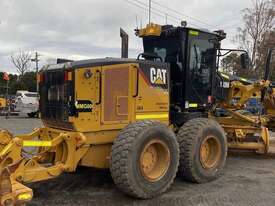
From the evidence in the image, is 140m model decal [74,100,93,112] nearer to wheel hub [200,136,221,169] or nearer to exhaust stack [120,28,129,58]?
exhaust stack [120,28,129,58]

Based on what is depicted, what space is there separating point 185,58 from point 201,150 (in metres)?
1.70

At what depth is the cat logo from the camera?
6.98 m

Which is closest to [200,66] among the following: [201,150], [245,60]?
[245,60]

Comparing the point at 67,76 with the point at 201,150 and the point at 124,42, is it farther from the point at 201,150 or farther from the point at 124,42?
the point at 201,150

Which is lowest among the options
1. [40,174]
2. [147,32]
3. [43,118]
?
[40,174]

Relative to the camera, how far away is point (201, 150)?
7441 millimetres

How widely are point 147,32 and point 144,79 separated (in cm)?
173

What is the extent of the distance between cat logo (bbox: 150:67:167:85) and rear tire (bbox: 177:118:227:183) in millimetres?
868

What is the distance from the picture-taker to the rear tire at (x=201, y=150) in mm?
7137

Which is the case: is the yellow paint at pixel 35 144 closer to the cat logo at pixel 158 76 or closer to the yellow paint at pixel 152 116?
the yellow paint at pixel 152 116

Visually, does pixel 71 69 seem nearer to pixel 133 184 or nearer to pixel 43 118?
pixel 43 118

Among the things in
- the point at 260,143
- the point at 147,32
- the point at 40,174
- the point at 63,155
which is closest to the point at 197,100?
the point at 147,32

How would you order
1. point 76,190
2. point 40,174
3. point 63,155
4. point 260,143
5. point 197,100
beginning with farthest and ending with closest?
point 260,143
point 197,100
point 76,190
point 63,155
point 40,174

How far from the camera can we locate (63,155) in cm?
617
